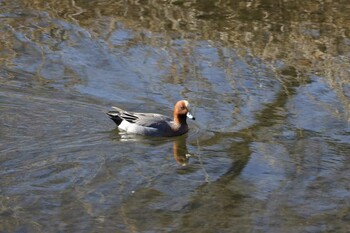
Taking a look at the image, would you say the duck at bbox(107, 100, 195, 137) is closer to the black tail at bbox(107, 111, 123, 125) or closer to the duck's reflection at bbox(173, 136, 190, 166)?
the black tail at bbox(107, 111, 123, 125)

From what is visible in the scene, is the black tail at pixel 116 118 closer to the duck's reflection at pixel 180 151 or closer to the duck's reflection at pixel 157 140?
the duck's reflection at pixel 157 140

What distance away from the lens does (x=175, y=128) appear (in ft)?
35.1

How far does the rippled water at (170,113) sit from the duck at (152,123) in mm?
108

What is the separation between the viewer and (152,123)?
10.6 meters

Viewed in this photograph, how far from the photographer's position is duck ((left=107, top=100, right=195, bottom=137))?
34.9 feet

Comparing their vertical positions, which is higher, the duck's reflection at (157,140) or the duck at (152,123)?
the duck at (152,123)

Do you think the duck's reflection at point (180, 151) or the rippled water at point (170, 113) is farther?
the duck's reflection at point (180, 151)

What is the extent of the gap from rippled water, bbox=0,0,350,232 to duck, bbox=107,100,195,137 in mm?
108

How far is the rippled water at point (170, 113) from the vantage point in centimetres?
859

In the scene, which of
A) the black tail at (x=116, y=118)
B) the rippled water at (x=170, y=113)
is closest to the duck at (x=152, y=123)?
the black tail at (x=116, y=118)

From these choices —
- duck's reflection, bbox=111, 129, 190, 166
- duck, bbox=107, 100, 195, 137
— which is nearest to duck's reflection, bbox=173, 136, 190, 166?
duck's reflection, bbox=111, 129, 190, 166

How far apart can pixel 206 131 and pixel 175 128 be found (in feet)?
1.17

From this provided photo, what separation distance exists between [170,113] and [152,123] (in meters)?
0.80

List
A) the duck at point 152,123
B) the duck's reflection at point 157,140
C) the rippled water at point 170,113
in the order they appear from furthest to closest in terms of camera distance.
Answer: the duck at point 152,123
the duck's reflection at point 157,140
the rippled water at point 170,113
